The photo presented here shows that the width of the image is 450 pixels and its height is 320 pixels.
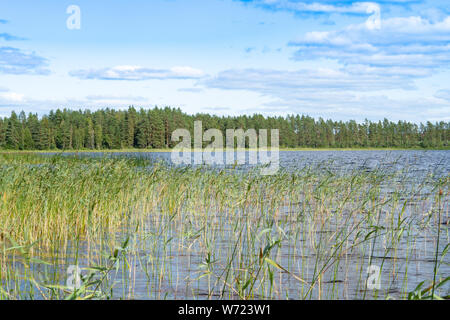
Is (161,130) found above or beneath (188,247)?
above

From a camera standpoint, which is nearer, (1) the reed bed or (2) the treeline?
(1) the reed bed

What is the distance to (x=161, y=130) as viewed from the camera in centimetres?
9188

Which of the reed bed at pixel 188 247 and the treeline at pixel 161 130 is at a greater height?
the treeline at pixel 161 130

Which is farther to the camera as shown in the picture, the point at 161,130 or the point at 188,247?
the point at 161,130

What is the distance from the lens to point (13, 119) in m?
91.6

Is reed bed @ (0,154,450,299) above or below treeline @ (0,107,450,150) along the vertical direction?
below

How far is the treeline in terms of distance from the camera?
84562mm

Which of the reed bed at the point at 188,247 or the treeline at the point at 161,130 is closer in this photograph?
the reed bed at the point at 188,247

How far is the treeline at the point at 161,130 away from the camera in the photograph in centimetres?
8456
